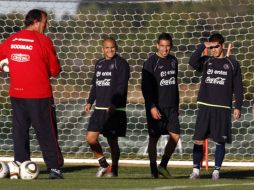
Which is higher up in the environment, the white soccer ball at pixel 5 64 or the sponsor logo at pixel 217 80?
the white soccer ball at pixel 5 64

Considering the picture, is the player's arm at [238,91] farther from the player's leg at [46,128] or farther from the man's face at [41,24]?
the man's face at [41,24]

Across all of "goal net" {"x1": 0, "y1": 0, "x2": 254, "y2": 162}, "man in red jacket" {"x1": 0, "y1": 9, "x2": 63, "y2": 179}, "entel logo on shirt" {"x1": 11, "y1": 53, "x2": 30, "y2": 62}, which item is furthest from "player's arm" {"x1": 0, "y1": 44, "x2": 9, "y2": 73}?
"goal net" {"x1": 0, "y1": 0, "x2": 254, "y2": 162}

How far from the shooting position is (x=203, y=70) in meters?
12.9

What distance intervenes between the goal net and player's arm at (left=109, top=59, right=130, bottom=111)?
348 cm

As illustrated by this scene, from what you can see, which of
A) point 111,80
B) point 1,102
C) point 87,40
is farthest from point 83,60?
point 111,80

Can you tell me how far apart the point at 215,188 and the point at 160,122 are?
3.31 m

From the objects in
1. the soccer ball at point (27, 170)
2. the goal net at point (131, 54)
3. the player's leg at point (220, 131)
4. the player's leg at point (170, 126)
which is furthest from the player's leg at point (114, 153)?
the goal net at point (131, 54)

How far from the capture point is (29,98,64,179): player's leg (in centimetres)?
1115

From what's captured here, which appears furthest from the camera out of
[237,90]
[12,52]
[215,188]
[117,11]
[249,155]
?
[117,11]

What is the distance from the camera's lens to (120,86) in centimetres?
1338

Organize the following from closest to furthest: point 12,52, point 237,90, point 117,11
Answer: point 12,52 < point 237,90 < point 117,11

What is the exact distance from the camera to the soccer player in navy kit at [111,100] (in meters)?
13.4

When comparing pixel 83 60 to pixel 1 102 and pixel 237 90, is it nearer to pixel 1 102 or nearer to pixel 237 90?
pixel 1 102

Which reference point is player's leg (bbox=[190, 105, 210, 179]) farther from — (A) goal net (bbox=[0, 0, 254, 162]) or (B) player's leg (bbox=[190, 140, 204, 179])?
(A) goal net (bbox=[0, 0, 254, 162])
